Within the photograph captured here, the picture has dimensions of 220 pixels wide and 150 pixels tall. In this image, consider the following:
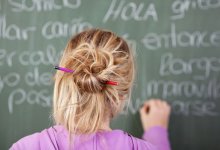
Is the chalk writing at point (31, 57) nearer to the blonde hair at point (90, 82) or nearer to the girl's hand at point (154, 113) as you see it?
the girl's hand at point (154, 113)

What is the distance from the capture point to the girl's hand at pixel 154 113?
160 cm

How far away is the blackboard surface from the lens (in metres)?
1.73

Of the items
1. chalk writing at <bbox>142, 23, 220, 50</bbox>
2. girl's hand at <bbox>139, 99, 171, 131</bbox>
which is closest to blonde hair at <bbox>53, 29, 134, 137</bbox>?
girl's hand at <bbox>139, 99, 171, 131</bbox>

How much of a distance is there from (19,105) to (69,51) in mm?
749

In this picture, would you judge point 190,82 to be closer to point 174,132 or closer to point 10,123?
point 174,132

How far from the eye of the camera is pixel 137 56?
1.79 m

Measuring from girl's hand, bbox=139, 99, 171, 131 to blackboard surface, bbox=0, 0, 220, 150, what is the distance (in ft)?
0.14

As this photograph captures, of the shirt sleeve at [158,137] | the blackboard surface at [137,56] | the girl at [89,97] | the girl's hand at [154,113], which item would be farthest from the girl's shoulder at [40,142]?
the blackboard surface at [137,56]

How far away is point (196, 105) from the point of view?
68.9 inches

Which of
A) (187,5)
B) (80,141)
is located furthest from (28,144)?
(187,5)

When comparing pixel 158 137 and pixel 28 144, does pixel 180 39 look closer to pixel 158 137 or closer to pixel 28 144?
A: pixel 158 137

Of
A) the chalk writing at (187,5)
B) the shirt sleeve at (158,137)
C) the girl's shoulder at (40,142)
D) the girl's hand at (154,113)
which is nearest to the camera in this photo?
the girl's shoulder at (40,142)

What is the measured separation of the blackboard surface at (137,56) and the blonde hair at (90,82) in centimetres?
54

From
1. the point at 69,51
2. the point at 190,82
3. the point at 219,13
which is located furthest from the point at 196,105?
the point at 69,51
